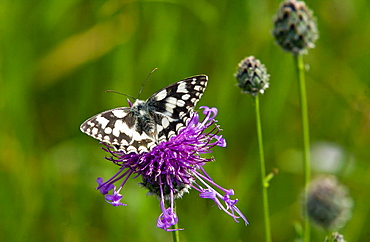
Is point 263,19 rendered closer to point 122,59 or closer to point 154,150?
point 122,59

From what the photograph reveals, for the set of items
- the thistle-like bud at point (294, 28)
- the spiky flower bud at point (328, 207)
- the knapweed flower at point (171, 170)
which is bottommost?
the knapweed flower at point (171, 170)

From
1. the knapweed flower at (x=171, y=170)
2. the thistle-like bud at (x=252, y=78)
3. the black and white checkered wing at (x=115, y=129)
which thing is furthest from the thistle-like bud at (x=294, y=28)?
the black and white checkered wing at (x=115, y=129)

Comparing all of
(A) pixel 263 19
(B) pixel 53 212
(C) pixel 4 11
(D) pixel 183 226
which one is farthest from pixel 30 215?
(A) pixel 263 19

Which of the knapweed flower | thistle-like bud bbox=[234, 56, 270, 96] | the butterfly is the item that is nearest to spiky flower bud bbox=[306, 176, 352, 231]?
the knapweed flower

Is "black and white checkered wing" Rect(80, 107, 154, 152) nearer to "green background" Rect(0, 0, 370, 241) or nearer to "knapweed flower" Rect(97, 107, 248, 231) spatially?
"knapweed flower" Rect(97, 107, 248, 231)

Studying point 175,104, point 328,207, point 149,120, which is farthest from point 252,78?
point 328,207

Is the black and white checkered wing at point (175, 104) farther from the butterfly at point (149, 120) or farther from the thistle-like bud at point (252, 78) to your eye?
the thistle-like bud at point (252, 78)

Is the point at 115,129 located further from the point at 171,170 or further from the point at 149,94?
the point at 149,94
